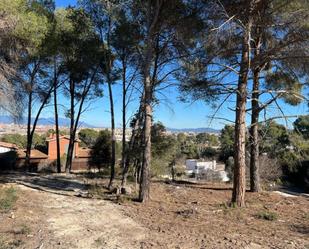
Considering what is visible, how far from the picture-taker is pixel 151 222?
22.0 ft

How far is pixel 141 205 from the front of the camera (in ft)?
27.6

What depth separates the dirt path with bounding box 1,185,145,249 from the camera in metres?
5.33

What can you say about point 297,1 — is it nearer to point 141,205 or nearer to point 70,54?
point 141,205

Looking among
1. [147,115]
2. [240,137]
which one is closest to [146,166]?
[147,115]

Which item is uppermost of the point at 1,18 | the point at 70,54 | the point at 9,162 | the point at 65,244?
the point at 70,54

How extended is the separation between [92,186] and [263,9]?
6.97 meters

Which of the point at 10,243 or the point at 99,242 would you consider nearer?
the point at 10,243

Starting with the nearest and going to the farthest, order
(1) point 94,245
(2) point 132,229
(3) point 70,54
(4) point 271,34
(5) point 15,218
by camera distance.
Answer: (1) point 94,245, (2) point 132,229, (5) point 15,218, (4) point 271,34, (3) point 70,54

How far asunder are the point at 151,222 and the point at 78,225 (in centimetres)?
127

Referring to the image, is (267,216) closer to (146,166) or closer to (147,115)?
(146,166)

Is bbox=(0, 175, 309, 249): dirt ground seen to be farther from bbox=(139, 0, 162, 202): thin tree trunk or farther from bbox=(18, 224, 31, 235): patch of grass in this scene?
bbox=(139, 0, 162, 202): thin tree trunk

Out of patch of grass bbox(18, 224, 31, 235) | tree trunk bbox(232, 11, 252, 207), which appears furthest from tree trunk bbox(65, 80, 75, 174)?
patch of grass bbox(18, 224, 31, 235)

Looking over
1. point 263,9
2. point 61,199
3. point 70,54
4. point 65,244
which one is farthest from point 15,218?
point 70,54

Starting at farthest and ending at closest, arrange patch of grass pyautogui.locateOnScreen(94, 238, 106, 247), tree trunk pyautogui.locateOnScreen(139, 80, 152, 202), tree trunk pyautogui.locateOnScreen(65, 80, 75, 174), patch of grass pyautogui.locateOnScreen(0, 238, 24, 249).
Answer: tree trunk pyautogui.locateOnScreen(65, 80, 75, 174), tree trunk pyautogui.locateOnScreen(139, 80, 152, 202), patch of grass pyautogui.locateOnScreen(94, 238, 106, 247), patch of grass pyautogui.locateOnScreen(0, 238, 24, 249)
